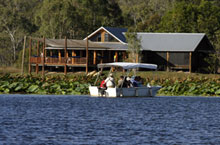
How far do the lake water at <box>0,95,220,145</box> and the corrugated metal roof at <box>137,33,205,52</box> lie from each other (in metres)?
28.4

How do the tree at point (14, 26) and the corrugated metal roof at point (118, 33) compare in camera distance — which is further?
the tree at point (14, 26)

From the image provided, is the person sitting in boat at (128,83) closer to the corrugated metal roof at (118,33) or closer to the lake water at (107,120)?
the lake water at (107,120)

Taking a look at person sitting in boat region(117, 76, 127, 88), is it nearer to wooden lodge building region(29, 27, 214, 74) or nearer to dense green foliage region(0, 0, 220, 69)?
wooden lodge building region(29, 27, 214, 74)

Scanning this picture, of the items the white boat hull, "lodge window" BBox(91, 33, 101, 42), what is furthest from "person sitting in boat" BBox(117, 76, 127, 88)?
"lodge window" BBox(91, 33, 101, 42)

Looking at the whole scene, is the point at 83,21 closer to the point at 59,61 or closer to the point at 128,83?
the point at 59,61

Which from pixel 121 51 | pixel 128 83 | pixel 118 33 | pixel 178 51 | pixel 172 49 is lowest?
pixel 128 83

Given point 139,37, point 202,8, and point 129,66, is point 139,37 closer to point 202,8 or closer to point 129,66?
point 202,8

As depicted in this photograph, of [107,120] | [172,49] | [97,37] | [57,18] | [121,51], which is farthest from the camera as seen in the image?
[57,18]

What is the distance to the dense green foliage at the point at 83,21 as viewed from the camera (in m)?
81.7

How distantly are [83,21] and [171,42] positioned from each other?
76.9ft

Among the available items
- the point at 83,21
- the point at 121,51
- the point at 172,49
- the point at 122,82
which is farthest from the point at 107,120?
the point at 83,21

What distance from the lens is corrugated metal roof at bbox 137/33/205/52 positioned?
69.2 meters

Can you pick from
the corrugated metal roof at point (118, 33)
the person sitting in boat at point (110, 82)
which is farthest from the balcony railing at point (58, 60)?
the person sitting in boat at point (110, 82)

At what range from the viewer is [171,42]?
70938 millimetres
